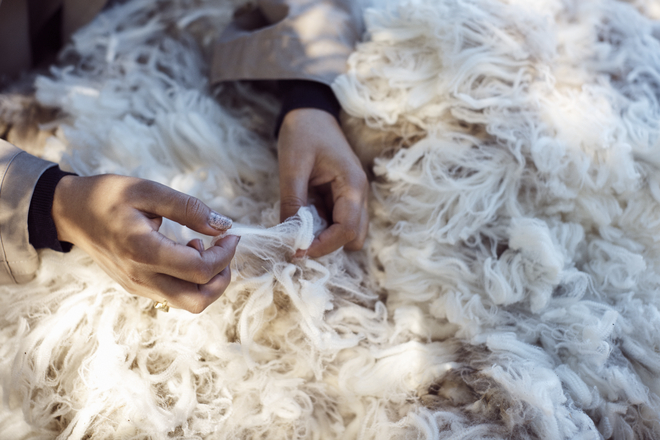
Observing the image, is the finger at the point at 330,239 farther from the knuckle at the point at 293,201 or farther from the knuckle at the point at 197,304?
the knuckle at the point at 197,304

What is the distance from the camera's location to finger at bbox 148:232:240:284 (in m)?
0.48

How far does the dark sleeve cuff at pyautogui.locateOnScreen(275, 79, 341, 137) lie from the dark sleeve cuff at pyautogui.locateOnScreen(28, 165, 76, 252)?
374 millimetres

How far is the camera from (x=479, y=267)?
0.63 meters

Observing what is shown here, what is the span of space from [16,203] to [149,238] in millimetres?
221

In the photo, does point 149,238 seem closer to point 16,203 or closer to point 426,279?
point 16,203

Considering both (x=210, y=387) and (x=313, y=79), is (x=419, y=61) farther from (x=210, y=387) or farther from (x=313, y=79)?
(x=210, y=387)

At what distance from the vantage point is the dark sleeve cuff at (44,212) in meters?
0.56

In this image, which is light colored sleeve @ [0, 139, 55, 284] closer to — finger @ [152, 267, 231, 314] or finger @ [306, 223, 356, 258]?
finger @ [152, 267, 231, 314]

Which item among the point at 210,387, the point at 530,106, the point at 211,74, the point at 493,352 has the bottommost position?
the point at 210,387

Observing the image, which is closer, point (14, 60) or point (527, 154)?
point (527, 154)

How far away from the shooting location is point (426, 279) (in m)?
0.65

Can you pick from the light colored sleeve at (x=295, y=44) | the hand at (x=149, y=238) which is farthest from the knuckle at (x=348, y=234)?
the light colored sleeve at (x=295, y=44)

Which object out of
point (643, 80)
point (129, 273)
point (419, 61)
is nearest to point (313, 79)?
point (419, 61)

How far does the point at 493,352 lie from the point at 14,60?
105 cm
